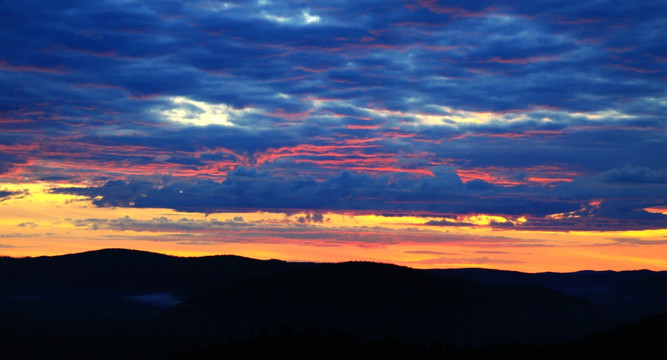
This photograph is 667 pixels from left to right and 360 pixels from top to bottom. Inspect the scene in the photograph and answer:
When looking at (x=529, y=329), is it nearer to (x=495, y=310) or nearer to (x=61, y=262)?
(x=495, y=310)

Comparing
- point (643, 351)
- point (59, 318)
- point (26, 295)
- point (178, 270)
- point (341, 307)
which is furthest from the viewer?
point (178, 270)

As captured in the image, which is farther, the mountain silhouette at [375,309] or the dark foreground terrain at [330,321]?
the mountain silhouette at [375,309]

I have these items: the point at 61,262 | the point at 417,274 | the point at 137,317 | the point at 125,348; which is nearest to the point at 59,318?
the point at 137,317

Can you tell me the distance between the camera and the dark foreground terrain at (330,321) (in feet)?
153

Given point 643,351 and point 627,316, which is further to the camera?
point 627,316

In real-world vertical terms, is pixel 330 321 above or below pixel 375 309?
below

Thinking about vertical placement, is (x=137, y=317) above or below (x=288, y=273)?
below

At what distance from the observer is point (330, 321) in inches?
3376

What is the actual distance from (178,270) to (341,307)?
97437 millimetres

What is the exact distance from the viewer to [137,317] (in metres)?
106

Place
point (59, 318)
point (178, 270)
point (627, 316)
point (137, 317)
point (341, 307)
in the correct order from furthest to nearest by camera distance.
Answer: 1. point (178, 270)
2. point (627, 316)
3. point (137, 317)
4. point (59, 318)
5. point (341, 307)

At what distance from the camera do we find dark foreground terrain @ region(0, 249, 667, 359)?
46.5 metres

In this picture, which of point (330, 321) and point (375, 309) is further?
point (375, 309)

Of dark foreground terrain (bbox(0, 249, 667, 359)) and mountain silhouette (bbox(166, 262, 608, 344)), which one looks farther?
mountain silhouette (bbox(166, 262, 608, 344))
